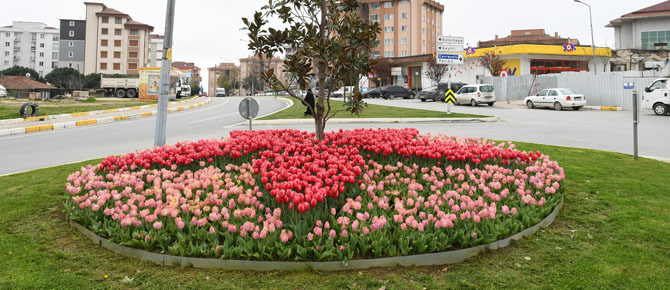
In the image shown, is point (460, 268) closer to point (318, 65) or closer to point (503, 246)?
point (503, 246)

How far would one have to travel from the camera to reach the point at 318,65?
691 centimetres

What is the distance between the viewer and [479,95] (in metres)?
31.5

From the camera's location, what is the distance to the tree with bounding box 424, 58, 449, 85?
5223 centimetres

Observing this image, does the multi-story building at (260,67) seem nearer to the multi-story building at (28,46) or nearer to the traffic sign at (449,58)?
the traffic sign at (449,58)

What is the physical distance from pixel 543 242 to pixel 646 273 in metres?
0.83

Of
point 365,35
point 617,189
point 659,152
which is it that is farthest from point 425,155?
point 659,152

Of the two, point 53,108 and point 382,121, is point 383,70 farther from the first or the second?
point 382,121

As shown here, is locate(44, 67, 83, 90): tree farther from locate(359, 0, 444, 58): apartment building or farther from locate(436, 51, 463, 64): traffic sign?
locate(436, 51, 463, 64): traffic sign

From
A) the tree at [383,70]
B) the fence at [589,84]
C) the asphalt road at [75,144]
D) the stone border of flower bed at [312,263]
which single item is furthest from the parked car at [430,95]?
the stone border of flower bed at [312,263]

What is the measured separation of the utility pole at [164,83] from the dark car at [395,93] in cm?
Result: 4002

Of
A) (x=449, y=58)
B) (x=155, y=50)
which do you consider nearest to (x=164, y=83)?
(x=449, y=58)

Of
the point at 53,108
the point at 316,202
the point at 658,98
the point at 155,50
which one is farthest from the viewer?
the point at 155,50

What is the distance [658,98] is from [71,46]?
334 ft

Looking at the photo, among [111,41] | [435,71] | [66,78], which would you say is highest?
[111,41]
